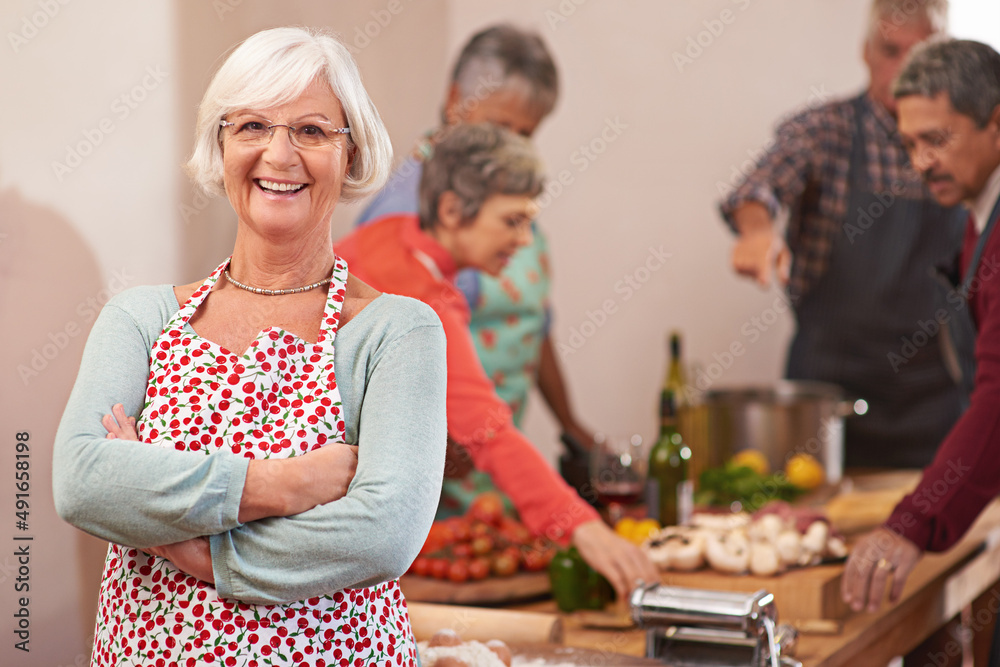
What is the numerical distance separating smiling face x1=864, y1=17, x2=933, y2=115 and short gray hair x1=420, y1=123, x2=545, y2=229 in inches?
52.9

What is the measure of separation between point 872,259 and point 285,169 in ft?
8.69

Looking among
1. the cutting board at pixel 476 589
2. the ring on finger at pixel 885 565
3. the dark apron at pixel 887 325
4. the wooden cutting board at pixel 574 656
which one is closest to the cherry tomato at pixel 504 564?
the cutting board at pixel 476 589

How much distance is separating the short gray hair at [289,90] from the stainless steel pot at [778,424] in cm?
170

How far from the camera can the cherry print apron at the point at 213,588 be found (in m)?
1.02

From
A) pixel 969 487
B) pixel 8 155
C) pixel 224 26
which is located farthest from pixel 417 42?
pixel 969 487

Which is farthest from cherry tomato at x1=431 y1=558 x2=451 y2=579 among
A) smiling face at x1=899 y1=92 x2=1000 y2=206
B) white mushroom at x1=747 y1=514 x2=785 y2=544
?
smiling face at x1=899 y1=92 x2=1000 y2=206

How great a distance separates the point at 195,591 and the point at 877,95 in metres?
2.67

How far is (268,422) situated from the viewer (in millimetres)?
1060

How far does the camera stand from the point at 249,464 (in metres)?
0.99

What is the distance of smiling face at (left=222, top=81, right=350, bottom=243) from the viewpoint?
3.47ft

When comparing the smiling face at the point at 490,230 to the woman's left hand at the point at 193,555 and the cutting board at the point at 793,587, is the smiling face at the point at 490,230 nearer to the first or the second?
the cutting board at the point at 793,587

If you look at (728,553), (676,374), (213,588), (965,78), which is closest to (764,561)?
(728,553)

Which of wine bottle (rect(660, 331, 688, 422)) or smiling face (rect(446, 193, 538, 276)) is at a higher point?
smiling face (rect(446, 193, 538, 276))

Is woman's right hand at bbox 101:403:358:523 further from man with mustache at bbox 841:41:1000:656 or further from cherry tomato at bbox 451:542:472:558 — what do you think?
man with mustache at bbox 841:41:1000:656
